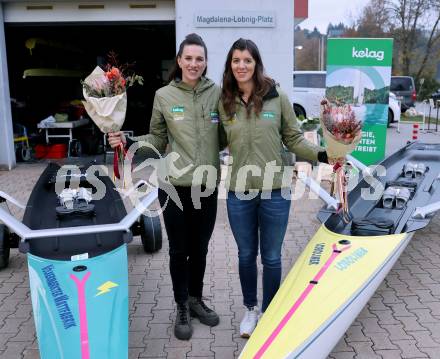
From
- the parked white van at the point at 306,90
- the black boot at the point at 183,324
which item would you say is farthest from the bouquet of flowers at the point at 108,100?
the parked white van at the point at 306,90

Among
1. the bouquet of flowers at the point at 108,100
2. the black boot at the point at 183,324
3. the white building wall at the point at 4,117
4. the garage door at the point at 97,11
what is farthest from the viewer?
the white building wall at the point at 4,117

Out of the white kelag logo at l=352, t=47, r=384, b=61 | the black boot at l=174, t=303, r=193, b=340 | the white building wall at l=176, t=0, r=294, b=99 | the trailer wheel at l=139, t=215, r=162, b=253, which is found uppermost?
the white building wall at l=176, t=0, r=294, b=99

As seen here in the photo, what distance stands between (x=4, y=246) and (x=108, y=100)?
2314 millimetres

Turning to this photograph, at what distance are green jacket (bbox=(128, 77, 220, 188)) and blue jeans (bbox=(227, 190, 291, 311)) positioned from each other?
305 millimetres

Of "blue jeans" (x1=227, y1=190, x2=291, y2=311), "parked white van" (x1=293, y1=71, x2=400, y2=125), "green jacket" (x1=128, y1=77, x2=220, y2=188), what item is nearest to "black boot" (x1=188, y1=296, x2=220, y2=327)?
"blue jeans" (x1=227, y1=190, x2=291, y2=311)

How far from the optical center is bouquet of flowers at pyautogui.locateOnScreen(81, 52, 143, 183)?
2957 millimetres

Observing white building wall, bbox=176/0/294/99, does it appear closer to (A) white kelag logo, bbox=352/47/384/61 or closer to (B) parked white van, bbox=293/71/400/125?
(A) white kelag logo, bbox=352/47/384/61

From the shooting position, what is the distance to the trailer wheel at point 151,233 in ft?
16.1

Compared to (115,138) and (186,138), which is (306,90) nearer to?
(186,138)

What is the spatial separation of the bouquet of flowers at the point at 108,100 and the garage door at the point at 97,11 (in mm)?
6324

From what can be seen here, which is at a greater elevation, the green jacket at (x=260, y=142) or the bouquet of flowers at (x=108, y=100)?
the bouquet of flowers at (x=108, y=100)

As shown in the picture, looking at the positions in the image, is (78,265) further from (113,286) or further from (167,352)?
(167,352)

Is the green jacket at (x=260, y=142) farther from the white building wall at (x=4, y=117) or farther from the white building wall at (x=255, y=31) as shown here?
the white building wall at (x=4, y=117)

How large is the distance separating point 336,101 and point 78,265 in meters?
1.88
